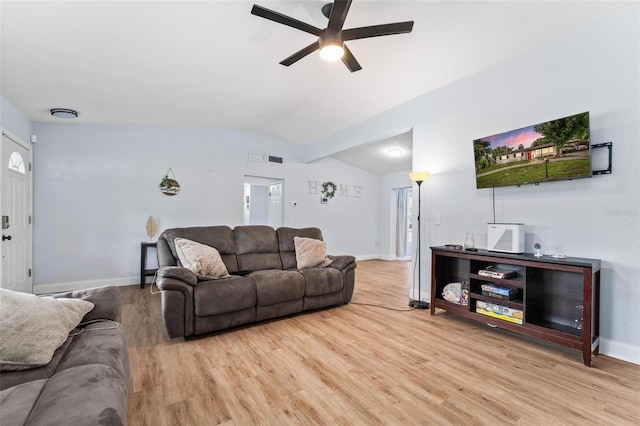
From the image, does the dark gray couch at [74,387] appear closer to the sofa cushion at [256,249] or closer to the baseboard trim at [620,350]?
the sofa cushion at [256,249]

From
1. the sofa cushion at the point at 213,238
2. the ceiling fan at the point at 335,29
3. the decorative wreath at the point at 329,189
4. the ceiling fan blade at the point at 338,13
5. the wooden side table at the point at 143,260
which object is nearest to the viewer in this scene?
the ceiling fan blade at the point at 338,13

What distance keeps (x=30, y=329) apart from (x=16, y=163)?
3.59 meters

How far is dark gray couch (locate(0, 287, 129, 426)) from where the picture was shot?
3.07 ft

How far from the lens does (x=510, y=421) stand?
5.34 ft

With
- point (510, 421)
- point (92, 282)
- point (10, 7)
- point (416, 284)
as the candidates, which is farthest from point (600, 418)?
point (92, 282)

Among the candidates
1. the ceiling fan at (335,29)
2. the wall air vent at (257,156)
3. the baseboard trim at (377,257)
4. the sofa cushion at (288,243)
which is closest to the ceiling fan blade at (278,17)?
the ceiling fan at (335,29)

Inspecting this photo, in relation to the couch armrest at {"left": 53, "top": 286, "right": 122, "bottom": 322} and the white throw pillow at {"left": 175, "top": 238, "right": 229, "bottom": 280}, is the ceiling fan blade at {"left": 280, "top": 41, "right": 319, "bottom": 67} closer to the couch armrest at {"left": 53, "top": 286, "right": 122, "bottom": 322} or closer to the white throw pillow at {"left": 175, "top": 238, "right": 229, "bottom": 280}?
the white throw pillow at {"left": 175, "top": 238, "right": 229, "bottom": 280}

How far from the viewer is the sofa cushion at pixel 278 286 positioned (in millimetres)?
3004

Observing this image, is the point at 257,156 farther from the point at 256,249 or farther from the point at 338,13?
the point at 338,13

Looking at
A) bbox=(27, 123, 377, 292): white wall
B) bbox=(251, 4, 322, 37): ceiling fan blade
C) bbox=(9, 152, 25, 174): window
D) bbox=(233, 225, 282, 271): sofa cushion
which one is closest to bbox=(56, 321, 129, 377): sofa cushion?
bbox=(233, 225, 282, 271): sofa cushion

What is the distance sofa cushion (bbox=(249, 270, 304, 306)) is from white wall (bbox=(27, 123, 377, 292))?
A: 275 centimetres

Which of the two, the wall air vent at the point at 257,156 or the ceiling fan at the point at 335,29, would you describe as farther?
the wall air vent at the point at 257,156

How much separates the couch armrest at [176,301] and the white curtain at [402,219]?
599 cm

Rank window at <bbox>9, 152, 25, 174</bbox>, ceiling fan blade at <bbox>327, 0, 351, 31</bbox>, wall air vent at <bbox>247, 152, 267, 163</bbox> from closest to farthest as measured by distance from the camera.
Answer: ceiling fan blade at <bbox>327, 0, 351, 31</bbox> < window at <bbox>9, 152, 25, 174</bbox> < wall air vent at <bbox>247, 152, 267, 163</bbox>
